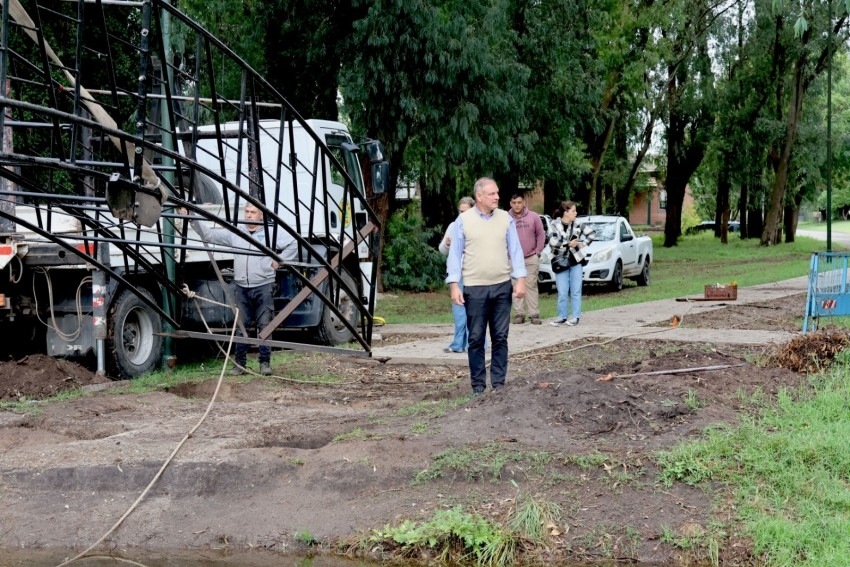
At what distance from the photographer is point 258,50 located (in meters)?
21.1

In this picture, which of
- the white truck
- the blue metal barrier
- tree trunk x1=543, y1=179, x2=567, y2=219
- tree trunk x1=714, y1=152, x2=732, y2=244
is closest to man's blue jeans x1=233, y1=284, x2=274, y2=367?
the white truck

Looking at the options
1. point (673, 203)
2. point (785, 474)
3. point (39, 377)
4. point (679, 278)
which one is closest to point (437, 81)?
point (679, 278)

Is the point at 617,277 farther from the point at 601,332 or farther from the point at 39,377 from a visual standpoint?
the point at 39,377

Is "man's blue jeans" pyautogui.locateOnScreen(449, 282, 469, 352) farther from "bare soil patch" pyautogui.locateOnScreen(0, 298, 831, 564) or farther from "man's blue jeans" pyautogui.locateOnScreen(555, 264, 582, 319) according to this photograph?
"man's blue jeans" pyautogui.locateOnScreen(555, 264, 582, 319)

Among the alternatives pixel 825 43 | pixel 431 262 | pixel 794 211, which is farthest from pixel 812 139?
pixel 431 262

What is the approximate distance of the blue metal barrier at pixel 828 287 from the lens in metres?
12.4

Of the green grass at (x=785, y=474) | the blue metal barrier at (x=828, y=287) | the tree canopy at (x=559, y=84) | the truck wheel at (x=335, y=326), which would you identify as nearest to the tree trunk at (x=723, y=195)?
the tree canopy at (x=559, y=84)

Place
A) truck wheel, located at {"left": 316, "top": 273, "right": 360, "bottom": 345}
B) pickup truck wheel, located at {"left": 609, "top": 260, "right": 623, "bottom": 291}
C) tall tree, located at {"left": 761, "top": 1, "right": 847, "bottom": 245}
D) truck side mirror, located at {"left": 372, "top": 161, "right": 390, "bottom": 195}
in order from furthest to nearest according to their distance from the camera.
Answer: tall tree, located at {"left": 761, "top": 1, "right": 847, "bottom": 245} → pickup truck wheel, located at {"left": 609, "top": 260, "right": 623, "bottom": 291} → truck wheel, located at {"left": 316, "top": 273, "right": 360, "bottom": 345} → truck side mirror, located at {"left": 372, "top": 161, "right": 390, "bottom": 195}

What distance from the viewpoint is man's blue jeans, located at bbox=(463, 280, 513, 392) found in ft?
28.9

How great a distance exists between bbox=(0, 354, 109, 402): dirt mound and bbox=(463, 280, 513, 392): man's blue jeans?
13.5 feet

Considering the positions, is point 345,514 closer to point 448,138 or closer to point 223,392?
point 223,392

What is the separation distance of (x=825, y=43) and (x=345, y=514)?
120 ft

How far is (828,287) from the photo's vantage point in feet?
41.3

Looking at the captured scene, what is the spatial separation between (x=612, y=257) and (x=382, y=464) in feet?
55.6
